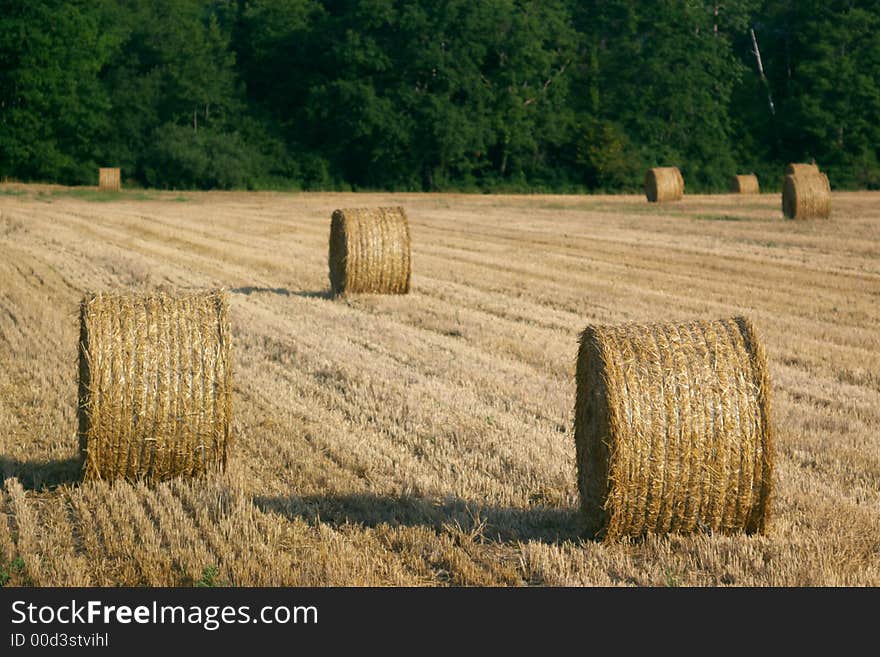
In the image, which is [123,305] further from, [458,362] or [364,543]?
[458,362]

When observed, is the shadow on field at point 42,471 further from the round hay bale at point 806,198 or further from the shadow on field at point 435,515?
the round hay bale at point 806,198

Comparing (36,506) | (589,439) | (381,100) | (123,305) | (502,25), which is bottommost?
(36,506)

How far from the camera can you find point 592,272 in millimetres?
18719

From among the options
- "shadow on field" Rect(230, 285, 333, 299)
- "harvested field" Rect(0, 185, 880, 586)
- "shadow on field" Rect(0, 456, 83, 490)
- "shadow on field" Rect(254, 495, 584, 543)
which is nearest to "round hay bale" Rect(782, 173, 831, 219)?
"harvested field" Rect(0, 185, 880, 586)

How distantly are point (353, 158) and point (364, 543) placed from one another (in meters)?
45.7

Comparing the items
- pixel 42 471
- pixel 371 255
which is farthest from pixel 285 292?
pixel 42 471

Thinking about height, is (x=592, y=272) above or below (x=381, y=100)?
below

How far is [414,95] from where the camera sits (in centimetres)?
4888

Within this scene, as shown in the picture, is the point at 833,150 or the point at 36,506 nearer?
the point at 36,506

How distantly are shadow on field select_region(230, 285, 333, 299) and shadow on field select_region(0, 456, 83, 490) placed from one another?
7959 mm

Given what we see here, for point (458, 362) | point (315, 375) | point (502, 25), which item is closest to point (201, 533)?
point (315, 375)

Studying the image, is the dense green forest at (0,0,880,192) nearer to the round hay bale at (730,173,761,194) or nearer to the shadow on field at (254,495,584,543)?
the round hay bale at (730,173,761,194)

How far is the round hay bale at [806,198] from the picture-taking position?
2811cm

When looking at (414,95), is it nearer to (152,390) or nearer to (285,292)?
(285,292)
